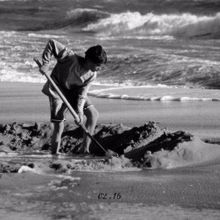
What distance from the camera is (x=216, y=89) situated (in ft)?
36.8

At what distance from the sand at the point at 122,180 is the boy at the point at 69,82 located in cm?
40

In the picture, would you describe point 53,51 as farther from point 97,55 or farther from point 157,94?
point 157,94

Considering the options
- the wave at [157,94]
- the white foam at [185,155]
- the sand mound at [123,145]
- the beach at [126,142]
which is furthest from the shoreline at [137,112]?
the white foam at [185,155]

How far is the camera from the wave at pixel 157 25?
24.7 meters

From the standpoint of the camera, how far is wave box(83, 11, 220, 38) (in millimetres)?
24703

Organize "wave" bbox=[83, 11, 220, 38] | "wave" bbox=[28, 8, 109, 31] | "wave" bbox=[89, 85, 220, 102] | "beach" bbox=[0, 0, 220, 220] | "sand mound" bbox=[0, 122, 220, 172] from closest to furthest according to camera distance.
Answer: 1. "beach" bbox=[0, 0, 220, 220]
2. "sand mound" bbox=[0, 122, 220, 172]
3. "wave" bbox=[89, 85, 220, 102]
4. "wave" bbox=[83, 11, 220, 38]
5. "wave" bbox=[28, 8, 109, 31]

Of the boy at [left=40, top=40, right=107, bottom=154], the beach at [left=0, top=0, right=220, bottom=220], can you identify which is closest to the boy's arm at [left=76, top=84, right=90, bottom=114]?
the boy at [left=40, top=40, right=107, bottom=154]

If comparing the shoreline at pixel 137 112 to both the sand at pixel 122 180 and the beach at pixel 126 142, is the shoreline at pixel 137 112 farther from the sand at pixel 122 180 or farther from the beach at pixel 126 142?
the sand at pixel 122 180

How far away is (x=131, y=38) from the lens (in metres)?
23.0

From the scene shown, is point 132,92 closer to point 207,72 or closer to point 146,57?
point 207,72

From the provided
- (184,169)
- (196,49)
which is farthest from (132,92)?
(196,49)

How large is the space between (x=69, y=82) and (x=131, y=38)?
16551 mm

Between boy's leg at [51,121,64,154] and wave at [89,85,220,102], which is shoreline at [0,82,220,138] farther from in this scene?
boy's leg at [51,121,64,154]

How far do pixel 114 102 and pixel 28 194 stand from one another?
5341 mm
